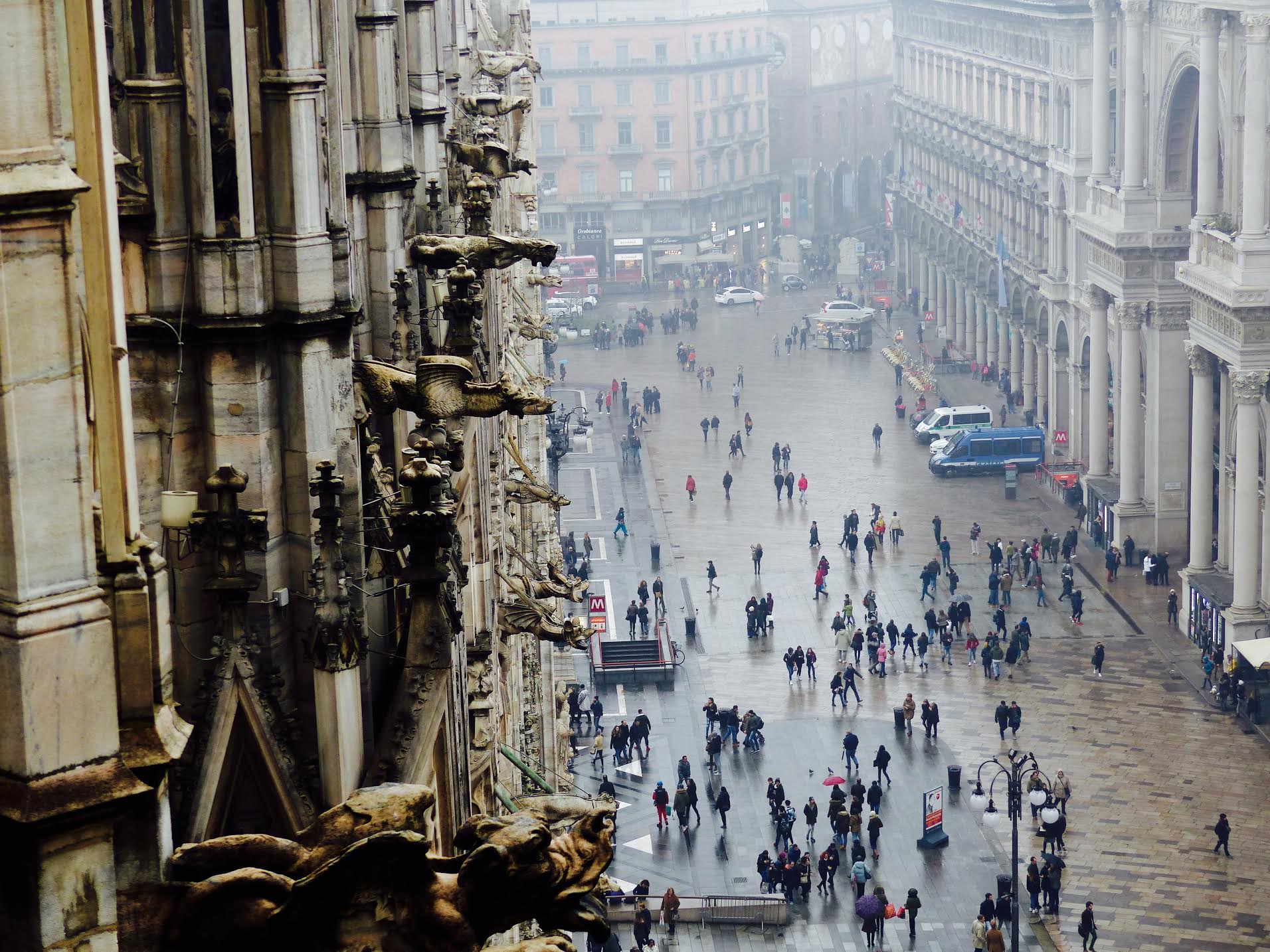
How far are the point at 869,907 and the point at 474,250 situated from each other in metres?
34.2

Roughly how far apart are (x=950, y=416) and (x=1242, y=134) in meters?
34.4

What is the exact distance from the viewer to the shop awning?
6225cm

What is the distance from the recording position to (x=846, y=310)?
480 feet

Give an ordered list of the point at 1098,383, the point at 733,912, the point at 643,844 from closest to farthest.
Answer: the point at 733,912, the point at 643,844, the point at 1098,383

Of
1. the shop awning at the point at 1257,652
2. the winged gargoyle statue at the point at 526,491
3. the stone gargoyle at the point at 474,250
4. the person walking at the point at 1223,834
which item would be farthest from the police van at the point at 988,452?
the stone gargoyle at the point at 474,250

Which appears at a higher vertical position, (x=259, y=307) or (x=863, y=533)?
(x=259, y=307)

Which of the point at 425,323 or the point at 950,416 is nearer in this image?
the point at 425,323

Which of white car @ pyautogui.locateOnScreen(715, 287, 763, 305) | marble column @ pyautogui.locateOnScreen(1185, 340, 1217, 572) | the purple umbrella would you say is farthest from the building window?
the purple umbrella

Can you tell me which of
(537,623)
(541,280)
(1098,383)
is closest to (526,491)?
(537,623)

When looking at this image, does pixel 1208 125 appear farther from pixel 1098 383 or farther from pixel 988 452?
pixel 988 452

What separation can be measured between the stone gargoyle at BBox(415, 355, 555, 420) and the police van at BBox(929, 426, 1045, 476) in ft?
299

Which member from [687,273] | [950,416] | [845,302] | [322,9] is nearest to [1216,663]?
[950,416]

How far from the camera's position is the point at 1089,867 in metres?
57.5

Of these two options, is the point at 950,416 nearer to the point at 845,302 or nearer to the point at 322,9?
the point at 845,302
